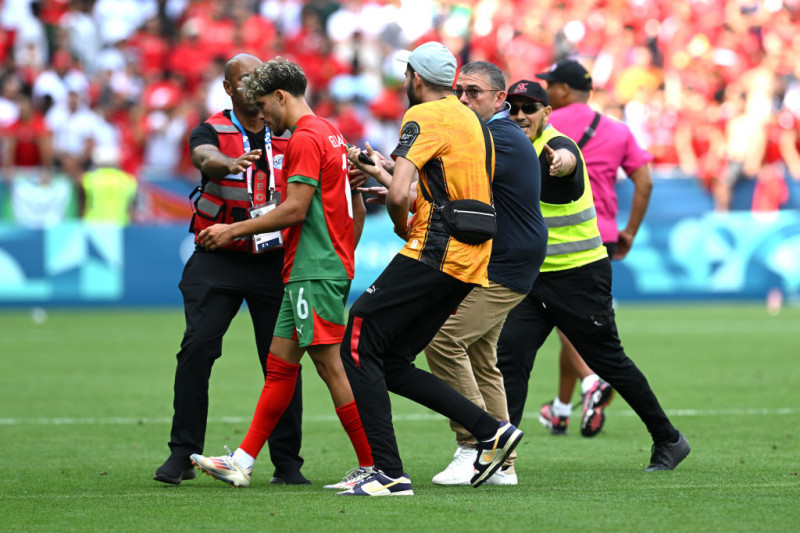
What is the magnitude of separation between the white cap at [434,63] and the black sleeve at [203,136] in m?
1.37

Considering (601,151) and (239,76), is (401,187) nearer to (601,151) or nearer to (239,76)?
(239,76)

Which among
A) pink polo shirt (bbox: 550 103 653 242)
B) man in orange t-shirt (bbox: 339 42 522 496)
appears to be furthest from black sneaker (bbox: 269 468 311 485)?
pink polo shirt (bbox: 550 103 653 242)

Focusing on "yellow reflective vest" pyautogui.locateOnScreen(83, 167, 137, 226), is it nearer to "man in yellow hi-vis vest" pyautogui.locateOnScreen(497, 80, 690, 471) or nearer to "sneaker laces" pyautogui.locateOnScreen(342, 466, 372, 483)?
"man in yellow hi-vis vest" pyautogui.locateOnScreen(497, 80, 690, 471)

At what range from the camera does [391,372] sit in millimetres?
6445

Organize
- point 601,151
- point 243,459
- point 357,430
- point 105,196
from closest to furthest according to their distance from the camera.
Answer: point 357,430 < point 243,459 < point 601,151 < point 105,196

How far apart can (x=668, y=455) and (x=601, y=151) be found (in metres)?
2.62

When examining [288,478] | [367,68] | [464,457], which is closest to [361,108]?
[367,68]

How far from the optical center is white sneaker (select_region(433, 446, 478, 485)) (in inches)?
272

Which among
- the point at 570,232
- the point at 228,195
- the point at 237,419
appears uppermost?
the point at 228,195

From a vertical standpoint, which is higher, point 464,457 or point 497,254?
point 497,254

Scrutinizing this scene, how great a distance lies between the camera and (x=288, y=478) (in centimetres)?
710

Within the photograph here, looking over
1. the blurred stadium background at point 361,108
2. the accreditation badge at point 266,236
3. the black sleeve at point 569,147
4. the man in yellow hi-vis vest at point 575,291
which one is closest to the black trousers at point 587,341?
the man in yellow hi-vis vest at point 575,291

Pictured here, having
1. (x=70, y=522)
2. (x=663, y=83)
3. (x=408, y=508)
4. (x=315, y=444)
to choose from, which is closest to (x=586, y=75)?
(x=315, y=444)

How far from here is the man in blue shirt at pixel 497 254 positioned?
22.1 ft
